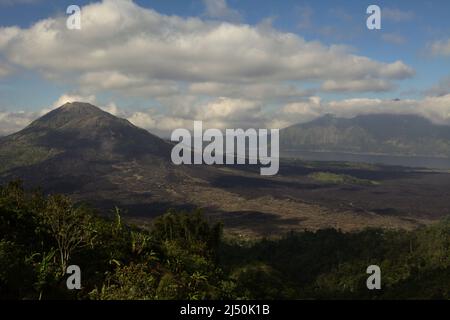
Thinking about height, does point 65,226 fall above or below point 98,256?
above

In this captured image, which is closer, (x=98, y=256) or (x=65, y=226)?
(x=65, y=226)

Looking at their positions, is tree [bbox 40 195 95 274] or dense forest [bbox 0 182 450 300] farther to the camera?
tree [bbox 40 195 95 274]

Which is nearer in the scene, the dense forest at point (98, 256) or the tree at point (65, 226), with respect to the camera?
the dense forest at point (98, 256)
